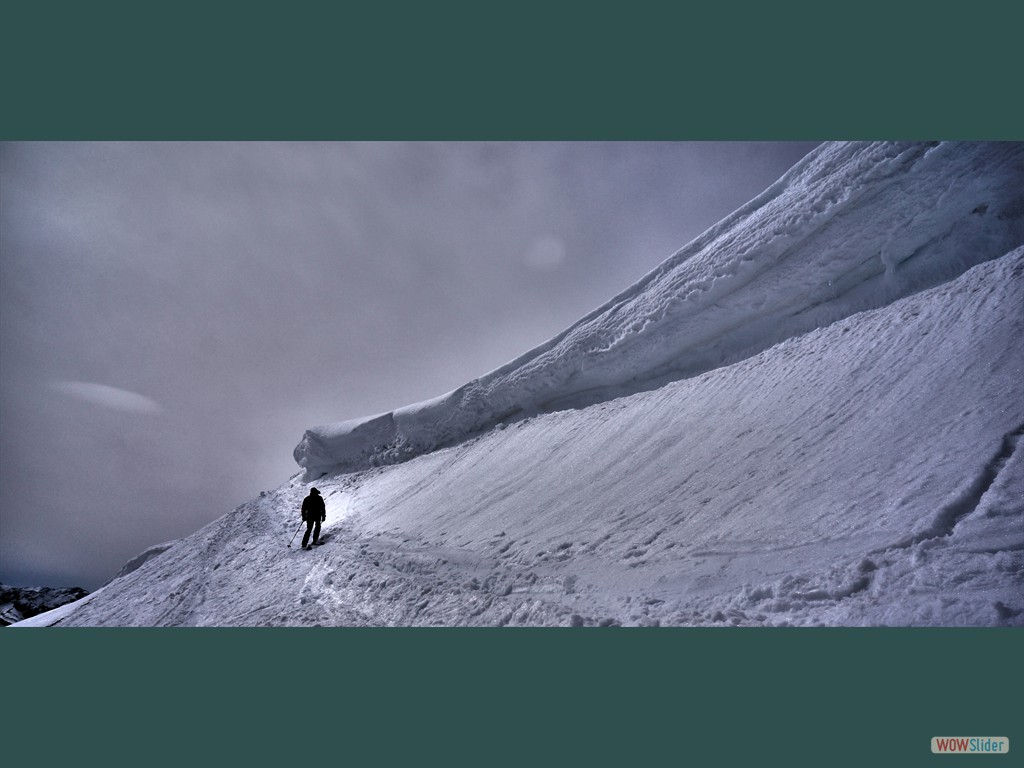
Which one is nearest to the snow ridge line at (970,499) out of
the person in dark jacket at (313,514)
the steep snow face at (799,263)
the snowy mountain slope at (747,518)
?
the snowy mountain slope at (747,518)

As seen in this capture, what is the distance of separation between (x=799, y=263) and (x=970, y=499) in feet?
7.17

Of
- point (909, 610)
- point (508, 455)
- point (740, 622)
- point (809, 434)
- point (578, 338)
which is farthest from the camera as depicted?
point (578, 338)

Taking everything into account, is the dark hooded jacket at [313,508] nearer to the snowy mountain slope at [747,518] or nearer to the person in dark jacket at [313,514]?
the person in dark jacket at [313,514]

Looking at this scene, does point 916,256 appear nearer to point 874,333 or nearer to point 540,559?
point 874,333

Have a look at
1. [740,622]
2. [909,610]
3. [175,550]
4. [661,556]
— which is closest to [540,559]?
[661,556]

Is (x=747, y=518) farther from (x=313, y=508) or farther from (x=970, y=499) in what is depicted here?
(x=313, y=508)

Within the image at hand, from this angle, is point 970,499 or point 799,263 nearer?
point 970,499

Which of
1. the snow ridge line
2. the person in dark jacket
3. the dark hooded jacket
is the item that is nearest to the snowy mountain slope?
the snow ridge line

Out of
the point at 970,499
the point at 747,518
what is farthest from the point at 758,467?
the point at 970,499

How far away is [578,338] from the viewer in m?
4.91

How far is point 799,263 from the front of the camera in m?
3.47

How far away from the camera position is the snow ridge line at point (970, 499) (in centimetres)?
178

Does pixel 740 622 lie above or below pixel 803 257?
below

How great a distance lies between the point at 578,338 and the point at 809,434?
2.67m
